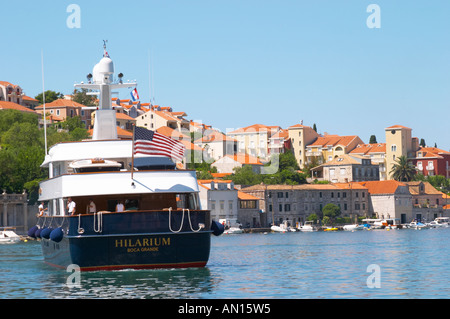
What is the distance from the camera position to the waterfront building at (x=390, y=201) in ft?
552

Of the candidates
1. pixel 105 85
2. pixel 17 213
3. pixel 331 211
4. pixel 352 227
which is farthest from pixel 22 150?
pixel 105 85

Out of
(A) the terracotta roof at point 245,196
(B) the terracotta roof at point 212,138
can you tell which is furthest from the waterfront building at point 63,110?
(A) the terracotta roof at point 245,196

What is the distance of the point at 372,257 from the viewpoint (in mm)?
53031

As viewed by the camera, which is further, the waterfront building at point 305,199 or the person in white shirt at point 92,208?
the waterfront building at point 305,199

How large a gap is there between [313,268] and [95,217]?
12692 millimetres

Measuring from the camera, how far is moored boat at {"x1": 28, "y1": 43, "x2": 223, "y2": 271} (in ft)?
112

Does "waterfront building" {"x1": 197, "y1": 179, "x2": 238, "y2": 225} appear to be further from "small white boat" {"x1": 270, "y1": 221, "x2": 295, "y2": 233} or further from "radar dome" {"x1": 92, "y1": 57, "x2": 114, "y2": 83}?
"radar dome" {"x1": 92, "y1": 57, "x2": 114, "y2": 83}

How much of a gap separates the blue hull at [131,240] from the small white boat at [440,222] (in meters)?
136

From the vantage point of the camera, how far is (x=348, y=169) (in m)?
189

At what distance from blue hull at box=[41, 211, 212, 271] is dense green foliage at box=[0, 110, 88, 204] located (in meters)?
79.4

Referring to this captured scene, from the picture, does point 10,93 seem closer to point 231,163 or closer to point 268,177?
point 231,163

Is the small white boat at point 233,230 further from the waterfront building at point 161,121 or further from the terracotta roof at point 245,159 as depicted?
the waterfront building at point 161,121

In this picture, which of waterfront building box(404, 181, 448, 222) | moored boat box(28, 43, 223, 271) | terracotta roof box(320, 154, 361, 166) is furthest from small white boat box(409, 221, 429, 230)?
moored boat box(28, 43, 223, 271)

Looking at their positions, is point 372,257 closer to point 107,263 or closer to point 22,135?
point 107,263
